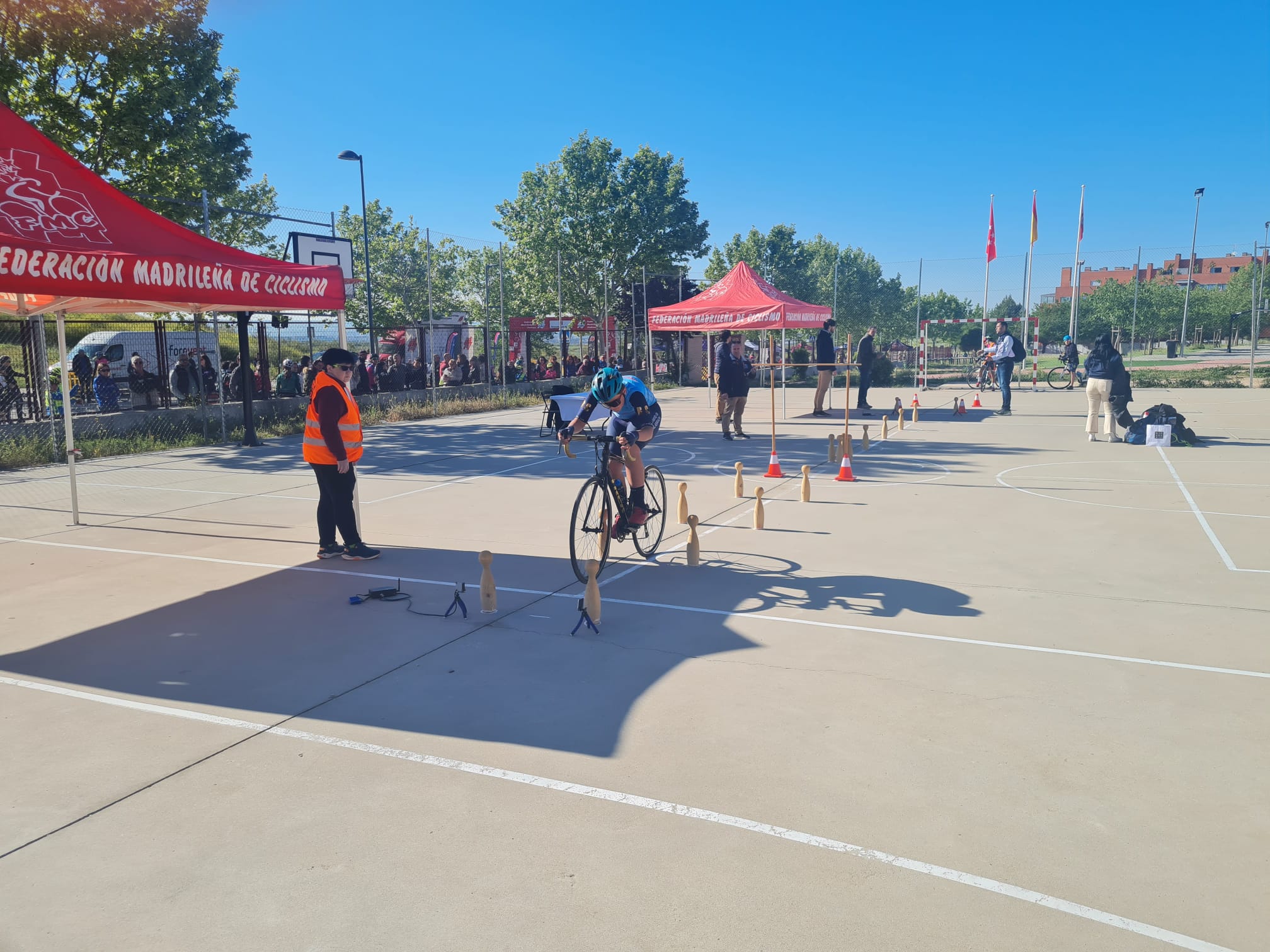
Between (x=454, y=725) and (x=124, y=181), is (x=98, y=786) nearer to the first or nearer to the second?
(x=454, y=725)

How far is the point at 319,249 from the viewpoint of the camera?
69.4 feet

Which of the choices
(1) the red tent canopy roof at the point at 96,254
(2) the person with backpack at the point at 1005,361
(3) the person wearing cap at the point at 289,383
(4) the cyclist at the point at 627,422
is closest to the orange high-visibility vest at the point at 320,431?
(1) the red tent canopy roof at the point at 96,254

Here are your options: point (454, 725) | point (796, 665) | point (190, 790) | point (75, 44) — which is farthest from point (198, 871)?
point (75, 44)

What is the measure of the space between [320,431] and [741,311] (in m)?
13.3

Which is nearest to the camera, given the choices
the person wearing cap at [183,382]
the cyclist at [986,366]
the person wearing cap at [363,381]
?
the person wearing cap at [183,382]

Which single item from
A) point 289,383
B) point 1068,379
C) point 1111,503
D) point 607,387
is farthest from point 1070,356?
point 607,387

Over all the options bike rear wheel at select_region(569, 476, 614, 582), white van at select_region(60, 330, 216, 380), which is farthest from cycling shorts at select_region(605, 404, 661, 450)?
white van at select_region(60, 330, 216, 380)

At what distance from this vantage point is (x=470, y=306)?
6216 cm

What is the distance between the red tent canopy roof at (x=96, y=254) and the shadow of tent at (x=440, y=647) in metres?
2.93

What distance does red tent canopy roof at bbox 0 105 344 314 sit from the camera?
23.0ft

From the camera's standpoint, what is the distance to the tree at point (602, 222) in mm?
41750

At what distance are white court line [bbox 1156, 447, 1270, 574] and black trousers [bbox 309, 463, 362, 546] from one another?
8059 millimetres

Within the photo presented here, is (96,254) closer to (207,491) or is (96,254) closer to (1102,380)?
(207,491)

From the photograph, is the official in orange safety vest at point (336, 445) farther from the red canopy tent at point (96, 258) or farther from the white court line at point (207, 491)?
the white court line at point (207, 491)
